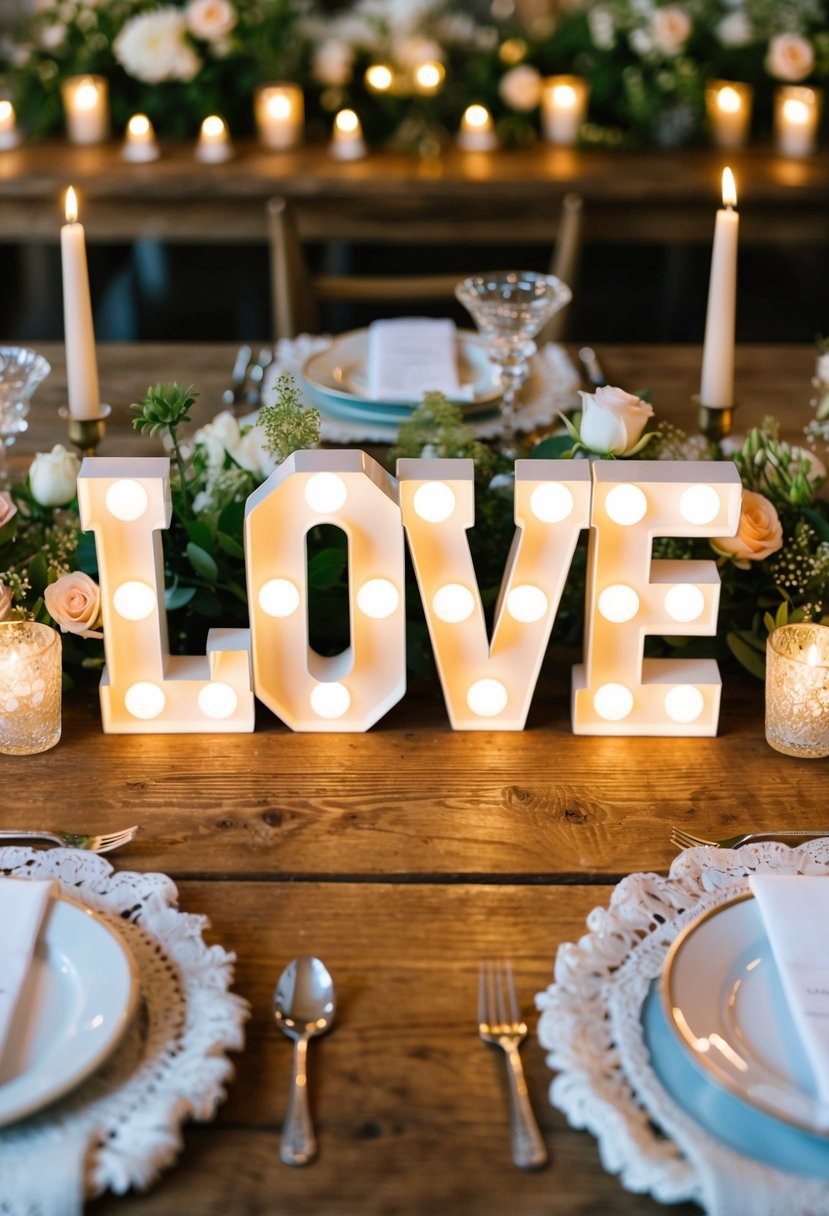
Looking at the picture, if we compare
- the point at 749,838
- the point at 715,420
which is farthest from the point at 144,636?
the point at 715,420

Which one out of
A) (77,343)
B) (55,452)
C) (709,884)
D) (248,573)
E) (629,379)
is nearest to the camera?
(709,884)

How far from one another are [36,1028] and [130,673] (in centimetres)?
38

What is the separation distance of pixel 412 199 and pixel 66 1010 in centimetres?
237

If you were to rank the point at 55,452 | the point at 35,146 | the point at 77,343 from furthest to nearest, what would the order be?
the point at 35,146 → the point at 77,343 → the point at 55,452

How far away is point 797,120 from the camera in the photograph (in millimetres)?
2906

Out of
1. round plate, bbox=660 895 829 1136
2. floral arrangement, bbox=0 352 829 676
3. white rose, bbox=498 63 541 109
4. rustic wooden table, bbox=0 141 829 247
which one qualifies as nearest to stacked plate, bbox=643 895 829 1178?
round plate, bbox=660 895 829 1136

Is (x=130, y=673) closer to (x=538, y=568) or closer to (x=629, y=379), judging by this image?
(x=538, y=568)

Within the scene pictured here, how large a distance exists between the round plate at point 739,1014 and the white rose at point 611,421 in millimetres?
413

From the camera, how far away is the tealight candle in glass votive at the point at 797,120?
2.88 m

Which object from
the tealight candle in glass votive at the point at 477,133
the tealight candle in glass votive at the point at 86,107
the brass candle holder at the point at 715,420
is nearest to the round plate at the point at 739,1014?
the brass candle holder at the point at 715,420

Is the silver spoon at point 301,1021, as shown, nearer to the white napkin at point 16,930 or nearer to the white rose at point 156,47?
the white napkin at point 16,930

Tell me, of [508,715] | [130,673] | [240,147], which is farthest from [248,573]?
[240,147]

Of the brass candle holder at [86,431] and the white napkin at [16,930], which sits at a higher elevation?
the brass candle holder at [86,431]

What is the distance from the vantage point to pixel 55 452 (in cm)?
120
